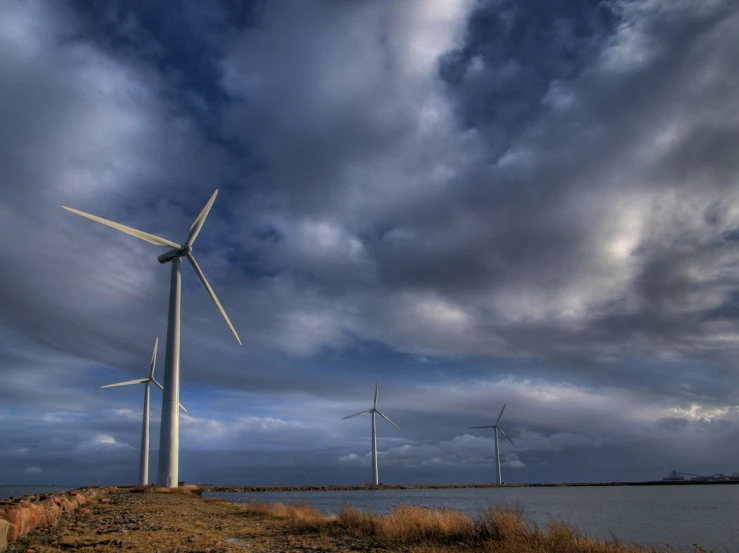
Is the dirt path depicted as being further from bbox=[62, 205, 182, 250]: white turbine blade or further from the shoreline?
bbox=[62, 205, 182, 250]: white turbine blade

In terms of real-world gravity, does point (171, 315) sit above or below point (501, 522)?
above

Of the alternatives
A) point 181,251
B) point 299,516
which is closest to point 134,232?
point 181,251

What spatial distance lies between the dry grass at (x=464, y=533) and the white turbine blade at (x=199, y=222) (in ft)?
152

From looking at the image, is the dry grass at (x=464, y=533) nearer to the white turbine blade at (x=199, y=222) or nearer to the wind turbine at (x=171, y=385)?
the wind turbine at (x=171, y=385)

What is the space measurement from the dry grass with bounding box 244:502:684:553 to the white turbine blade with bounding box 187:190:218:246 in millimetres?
46202

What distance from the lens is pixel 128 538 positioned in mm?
20078

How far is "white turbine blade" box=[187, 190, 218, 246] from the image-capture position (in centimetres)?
6788

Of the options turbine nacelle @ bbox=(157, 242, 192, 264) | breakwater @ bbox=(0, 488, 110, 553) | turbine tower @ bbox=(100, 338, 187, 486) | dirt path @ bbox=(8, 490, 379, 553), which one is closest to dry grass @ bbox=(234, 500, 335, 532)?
dirt path @ bbox=(8, 490, 379, 553)

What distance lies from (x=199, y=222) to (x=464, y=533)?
56.4m

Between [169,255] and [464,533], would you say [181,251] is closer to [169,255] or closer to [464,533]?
[169,255]

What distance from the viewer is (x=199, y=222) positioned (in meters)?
70.2

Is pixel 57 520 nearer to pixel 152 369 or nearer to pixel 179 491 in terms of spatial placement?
pixel 179 491

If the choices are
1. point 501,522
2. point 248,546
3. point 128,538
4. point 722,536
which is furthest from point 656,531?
point 128,538

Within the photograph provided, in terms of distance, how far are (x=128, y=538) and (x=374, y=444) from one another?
15191 centimetres
